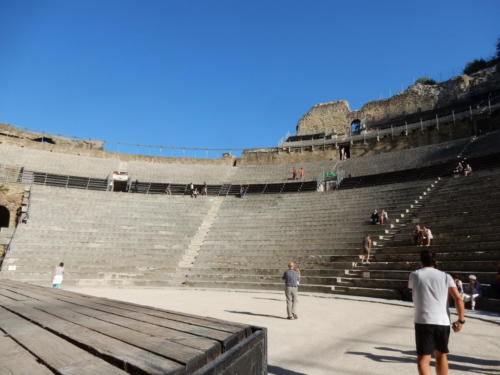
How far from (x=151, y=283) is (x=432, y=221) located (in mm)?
11954

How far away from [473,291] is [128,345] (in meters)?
9.36

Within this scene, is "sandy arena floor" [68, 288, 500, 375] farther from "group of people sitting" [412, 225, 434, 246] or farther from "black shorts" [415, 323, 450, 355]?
"group of people sitting" [412, 225, 434, 246]

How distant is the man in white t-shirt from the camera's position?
3266 mm

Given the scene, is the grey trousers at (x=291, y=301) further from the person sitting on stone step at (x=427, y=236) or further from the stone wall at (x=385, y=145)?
the stone wall at (x=385, y=145)

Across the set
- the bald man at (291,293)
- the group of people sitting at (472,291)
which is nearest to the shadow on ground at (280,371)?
the bald man at (291,293)

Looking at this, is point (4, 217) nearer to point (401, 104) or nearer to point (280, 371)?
point (280, 371)

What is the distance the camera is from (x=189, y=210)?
21.9m

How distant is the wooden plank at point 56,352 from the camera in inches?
53.0

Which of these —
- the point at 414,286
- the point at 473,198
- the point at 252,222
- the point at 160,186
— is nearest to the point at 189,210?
the point at 252,222

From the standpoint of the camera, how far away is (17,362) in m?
1.50

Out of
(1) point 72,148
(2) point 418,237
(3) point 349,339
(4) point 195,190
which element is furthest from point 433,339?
(1) point 72,148

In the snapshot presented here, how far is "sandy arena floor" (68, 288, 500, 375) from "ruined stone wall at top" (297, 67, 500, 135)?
112 feet

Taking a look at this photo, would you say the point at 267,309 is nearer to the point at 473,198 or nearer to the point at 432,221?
the point at 432,221

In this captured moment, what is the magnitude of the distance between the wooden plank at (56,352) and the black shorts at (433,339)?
3056 millimetres
